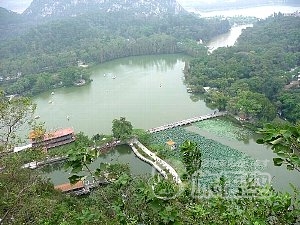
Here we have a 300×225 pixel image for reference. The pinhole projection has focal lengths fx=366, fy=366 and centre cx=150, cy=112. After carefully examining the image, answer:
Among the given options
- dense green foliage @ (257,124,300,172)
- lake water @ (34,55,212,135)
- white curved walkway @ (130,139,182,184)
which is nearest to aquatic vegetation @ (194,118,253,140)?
lake water @ (34,55,212,135)

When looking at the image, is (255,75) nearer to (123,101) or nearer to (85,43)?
(123,101)

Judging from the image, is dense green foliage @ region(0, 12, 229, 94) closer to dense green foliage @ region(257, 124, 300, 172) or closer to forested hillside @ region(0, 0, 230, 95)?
forested hillside @ region(0, 0, 230, 95)

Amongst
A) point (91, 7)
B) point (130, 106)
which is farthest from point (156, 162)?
point (91, 7)

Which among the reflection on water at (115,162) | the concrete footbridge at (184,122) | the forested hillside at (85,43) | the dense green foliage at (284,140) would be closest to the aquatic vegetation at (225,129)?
the concrete footbridge at (184,122)

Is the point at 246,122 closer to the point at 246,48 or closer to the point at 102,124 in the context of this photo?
the point at 102,124

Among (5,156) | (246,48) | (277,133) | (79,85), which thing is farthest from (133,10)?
(277,133)

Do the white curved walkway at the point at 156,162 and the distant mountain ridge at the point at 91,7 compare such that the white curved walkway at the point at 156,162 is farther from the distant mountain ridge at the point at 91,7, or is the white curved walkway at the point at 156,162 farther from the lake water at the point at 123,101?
the distant mountain ridge at the point at 91,7
